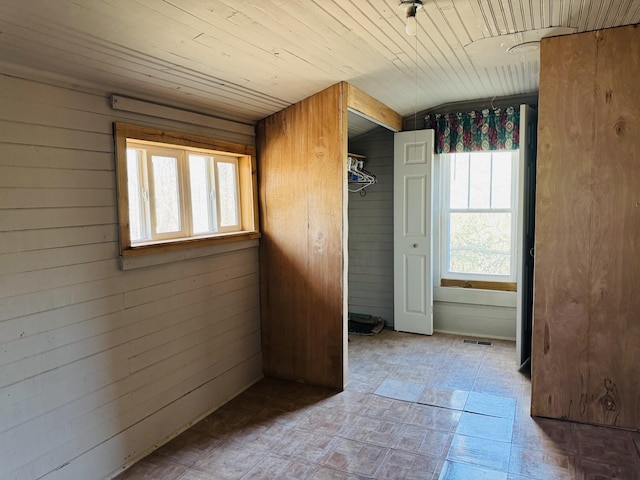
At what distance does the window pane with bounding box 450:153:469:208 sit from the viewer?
469 cm

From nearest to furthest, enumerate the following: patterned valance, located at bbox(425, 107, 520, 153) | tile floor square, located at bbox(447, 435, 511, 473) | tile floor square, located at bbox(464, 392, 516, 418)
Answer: tile floor square, located at bbox(447, 435, 511, 473) < tile floor square, located at bbox(464, 392, 516, 418) < patterned valance, located at bbox(425, 107, 520, 153)

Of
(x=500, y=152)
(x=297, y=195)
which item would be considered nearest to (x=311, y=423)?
(x=297, y=195)

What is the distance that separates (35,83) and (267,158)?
1.77 metres

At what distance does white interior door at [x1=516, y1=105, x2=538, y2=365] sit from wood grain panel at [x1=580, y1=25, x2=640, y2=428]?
3.25 feet

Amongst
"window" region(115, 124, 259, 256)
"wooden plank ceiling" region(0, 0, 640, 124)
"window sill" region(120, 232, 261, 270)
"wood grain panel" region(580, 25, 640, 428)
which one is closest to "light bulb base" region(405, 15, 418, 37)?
"wooden plank ceiling" region(0, 0, 640, 124)

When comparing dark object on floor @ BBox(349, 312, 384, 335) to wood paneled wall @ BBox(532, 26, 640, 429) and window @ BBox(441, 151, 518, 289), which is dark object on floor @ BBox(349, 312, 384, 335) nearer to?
window @ BBox(441, 151, 518, 289)

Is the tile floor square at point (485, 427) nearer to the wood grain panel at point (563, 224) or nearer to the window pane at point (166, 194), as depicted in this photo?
the wood grain panel at point (563, 224)

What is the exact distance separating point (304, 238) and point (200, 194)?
2.77 feet

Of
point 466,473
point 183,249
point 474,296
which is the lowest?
point 466,473

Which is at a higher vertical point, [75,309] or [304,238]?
[304,238]

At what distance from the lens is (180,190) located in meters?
2.95

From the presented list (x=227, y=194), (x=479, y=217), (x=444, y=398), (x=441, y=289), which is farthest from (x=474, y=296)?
(x=227, y=194)

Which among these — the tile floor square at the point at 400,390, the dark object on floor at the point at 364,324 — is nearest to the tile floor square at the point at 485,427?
the tile floor square at the point at 400,390

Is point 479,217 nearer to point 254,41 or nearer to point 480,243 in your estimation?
point 480,243
